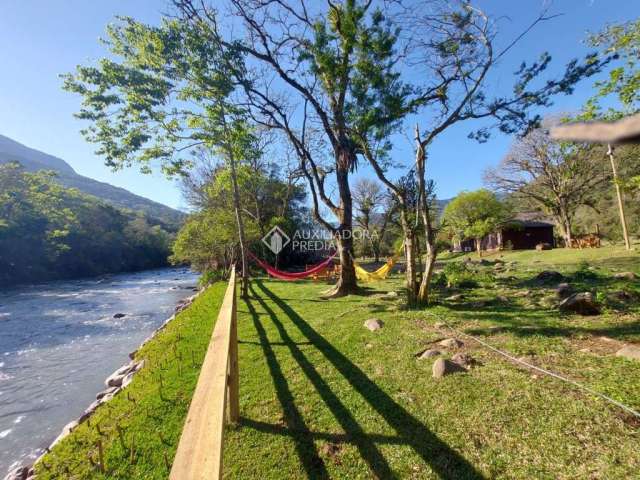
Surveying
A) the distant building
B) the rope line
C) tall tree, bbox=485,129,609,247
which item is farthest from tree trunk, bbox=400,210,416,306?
the distant building

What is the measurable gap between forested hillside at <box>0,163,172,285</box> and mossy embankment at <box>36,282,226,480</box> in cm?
2098

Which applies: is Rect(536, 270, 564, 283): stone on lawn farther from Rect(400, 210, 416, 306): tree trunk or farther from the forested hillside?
the forested hillside

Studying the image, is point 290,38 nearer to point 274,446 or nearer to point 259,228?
point 274,446

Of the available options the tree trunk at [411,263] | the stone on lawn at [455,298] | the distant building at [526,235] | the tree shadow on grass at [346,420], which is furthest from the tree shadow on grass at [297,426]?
the distant building at [526,235]

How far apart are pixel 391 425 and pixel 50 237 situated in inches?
1030

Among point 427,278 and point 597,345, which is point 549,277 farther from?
point 597,345

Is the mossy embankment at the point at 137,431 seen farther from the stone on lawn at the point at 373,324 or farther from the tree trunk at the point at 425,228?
the tree trunk at the point at 425,228

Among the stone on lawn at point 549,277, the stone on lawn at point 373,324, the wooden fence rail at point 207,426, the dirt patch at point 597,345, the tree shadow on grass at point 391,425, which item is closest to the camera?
the wooden fence rail at point 207,426

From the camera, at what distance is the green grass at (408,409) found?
1457 millimetres

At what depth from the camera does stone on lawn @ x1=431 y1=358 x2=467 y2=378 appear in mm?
2217

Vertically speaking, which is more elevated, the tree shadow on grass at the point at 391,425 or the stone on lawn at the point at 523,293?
the stone on lawn at the point at 523,293

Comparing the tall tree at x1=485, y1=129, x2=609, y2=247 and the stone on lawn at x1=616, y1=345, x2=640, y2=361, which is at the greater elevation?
the tall tree at x1=485, y1=129, x2=609, y2=247

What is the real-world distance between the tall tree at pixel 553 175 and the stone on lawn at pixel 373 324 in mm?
13162

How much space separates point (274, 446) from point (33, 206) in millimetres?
27797
